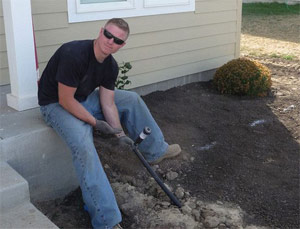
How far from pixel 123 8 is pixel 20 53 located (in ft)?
5.46

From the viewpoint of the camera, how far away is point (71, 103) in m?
2.94

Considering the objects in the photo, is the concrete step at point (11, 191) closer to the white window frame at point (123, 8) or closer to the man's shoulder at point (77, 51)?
Answer: the man's shoulder at point (77, 51)

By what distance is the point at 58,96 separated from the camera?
3.09m

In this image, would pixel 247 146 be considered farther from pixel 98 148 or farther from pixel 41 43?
pixel 41 43

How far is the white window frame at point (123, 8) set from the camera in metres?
4.43

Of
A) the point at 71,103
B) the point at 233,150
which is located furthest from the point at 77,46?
the point at 233,150

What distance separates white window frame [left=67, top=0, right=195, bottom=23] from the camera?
443cm

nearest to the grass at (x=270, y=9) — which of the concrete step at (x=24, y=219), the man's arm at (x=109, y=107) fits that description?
the man's arm at (x=109, y=107)

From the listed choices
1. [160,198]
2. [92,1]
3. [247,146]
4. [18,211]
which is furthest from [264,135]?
[18,211]

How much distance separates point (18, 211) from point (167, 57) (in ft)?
11.1

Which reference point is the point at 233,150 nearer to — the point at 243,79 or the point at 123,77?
the point at 123,77

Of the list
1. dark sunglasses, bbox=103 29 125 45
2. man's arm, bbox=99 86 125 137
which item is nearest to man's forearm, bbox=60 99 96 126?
man's arm, bbox=99 86 125 137

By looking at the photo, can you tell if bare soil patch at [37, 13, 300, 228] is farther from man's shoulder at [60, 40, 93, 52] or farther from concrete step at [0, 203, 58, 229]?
man's shoulder at [60, 40, 93, 52]

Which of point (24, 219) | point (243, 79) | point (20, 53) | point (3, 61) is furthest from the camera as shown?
point (243, 79)
